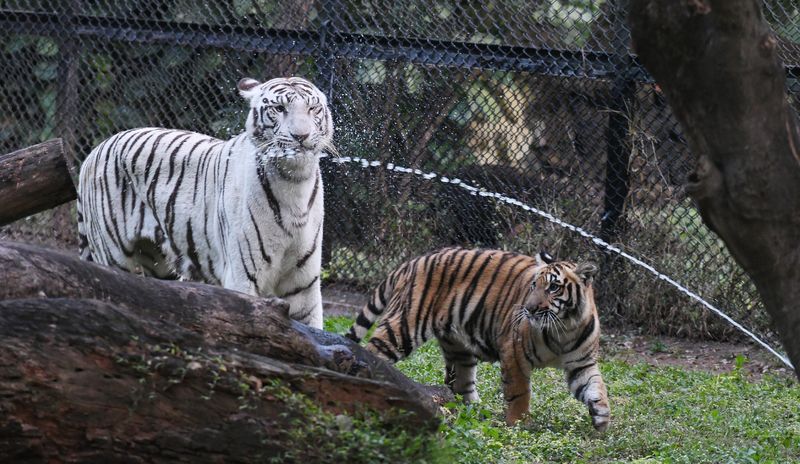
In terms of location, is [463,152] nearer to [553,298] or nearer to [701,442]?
[553,298]

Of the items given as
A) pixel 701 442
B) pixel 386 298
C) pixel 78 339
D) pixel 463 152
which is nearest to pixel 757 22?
pixel 78 339

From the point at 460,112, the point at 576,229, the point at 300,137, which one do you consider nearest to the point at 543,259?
the point at 300,137

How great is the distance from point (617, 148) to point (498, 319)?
8.39 feet

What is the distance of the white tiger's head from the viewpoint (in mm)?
5934

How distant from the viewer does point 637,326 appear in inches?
349

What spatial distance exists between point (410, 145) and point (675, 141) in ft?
7.22

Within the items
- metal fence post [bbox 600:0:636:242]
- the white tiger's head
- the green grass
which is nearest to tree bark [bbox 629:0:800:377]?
the green grass

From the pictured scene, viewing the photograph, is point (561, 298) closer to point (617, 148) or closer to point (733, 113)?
point (617, 148)

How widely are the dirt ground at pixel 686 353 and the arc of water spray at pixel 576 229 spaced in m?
0.11

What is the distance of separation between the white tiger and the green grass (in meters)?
1.23

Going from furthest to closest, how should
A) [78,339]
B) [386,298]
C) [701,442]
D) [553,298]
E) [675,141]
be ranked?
[675,141], [386,298], [553,298], [701,442], [78,339]

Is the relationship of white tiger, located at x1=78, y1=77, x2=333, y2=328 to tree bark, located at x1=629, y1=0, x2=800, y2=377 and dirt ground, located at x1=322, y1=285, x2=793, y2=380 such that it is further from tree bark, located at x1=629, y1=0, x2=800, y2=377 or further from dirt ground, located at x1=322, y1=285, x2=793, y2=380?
dirt ground, located at x1=322, y1=285, x2=793, y2=380

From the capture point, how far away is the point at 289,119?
5.99 meters

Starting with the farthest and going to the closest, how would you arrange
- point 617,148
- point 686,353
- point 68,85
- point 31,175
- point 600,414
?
point 68,85
point 617,148
point 686,353
point 600,414
point 31,175
